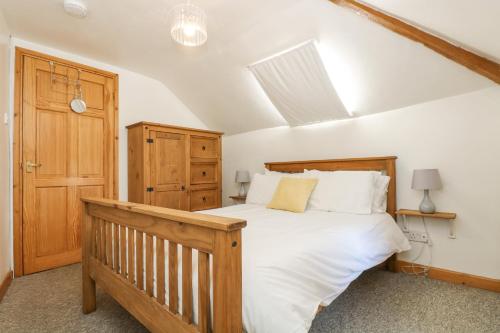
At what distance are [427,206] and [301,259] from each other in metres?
1.57

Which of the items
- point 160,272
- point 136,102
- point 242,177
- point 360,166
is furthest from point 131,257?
point 136,102

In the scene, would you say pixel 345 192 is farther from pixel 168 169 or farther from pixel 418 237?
pixel 168 169

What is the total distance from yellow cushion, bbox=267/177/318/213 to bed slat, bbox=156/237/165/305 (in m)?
1.47

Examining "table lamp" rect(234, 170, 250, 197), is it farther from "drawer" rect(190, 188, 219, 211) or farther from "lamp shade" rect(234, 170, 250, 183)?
"drawer" rect(190, 188, 219, 211)

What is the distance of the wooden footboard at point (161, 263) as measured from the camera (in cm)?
88

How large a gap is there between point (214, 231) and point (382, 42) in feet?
6.74

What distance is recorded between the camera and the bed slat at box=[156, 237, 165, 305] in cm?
114

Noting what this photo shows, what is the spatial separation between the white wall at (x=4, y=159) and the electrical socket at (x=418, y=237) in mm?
3519

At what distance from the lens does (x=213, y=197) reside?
362 cm

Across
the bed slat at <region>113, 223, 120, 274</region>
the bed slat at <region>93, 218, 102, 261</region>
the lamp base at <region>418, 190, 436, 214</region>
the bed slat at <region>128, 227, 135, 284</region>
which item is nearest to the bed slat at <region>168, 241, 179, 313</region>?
the bed slat at <region>128, 227, 135, 284</region>

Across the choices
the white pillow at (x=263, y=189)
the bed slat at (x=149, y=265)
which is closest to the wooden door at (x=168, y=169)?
the white pillow at (x=263, y=189)

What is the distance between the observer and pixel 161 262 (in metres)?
1.15

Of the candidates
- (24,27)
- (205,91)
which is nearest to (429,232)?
(205,91)

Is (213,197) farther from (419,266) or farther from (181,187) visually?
(419,266)
